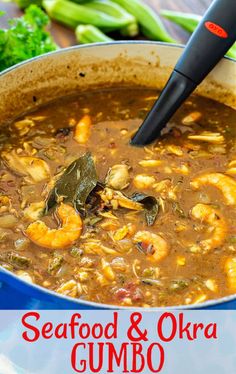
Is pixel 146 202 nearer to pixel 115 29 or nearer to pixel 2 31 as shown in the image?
pixel 2 31

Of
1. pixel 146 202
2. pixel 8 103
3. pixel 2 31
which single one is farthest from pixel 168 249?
pixel 2 31

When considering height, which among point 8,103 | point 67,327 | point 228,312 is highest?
point 228,312

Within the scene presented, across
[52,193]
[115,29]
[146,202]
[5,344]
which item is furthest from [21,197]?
[115,29]

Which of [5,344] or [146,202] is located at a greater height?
[146,202]

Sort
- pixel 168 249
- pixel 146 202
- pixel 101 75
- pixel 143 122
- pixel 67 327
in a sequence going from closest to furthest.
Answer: pixel 67 327 < pixel 168 249 < pixel 146 202 < pixel 143 122 < pixel 101 75

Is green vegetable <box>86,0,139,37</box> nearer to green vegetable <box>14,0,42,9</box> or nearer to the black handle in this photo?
green vegetable <box>14,0,42,9</box>

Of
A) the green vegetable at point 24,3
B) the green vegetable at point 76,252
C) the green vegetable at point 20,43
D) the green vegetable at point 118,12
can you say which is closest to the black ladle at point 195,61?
the green vegetable at point 76,252

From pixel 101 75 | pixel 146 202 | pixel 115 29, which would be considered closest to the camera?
pixel 146 202

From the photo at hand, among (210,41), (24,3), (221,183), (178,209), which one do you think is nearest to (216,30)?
(210,41)

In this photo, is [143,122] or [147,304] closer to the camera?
[147,304]
